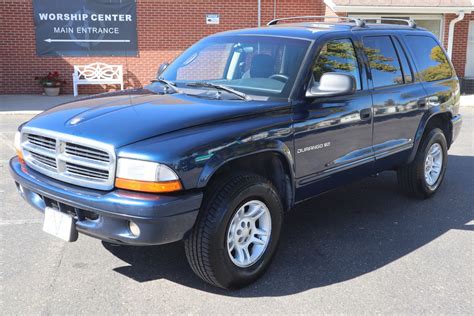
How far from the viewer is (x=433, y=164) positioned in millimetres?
5984

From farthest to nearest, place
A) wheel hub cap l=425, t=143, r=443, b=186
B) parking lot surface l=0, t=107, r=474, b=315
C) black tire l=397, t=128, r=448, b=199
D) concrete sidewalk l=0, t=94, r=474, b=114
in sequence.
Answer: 1. concrete sidewalk l=0, t=94, r=474, b=114
2. wheel hub cap l=425, t=143, r=443, b=186
3. black tire l=397, t=128, r=448, b=199
4. parking lot surface l=0, t=107, r=474, b=315

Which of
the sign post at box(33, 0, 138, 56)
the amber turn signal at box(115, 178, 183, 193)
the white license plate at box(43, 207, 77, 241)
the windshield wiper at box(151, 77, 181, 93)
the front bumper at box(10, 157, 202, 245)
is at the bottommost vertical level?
the white license plate at box(43, 207, 77, 241)

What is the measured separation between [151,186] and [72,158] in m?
0.63

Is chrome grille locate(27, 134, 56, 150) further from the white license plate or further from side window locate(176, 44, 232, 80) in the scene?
side window locate(176, 44, 232, 80)

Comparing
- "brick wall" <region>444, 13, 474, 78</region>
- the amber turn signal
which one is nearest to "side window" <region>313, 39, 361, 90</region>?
the amber turn signal

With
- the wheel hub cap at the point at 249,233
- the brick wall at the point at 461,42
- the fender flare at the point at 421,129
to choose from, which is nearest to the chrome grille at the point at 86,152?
the wheel hub cap at the point at 249,233

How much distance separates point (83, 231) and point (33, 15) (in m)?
13.2

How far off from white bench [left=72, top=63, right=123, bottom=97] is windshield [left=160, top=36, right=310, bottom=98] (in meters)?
10.5

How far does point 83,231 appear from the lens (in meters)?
3.32

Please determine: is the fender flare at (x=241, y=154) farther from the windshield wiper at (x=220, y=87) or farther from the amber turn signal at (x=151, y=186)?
the windshield wiper at (x=220, y=87)

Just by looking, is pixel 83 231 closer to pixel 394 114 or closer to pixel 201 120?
pixel 201 120

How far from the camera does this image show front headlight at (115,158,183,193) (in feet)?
10.2

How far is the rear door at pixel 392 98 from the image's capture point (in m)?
4.82

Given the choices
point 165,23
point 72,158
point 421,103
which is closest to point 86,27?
point 165,23
